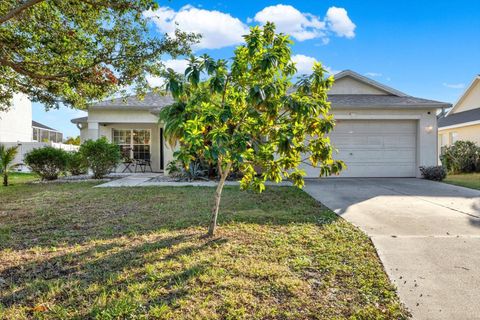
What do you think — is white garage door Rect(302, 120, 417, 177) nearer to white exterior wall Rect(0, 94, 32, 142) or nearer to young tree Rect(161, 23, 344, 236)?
young tree Rect(161, 23, 344, 236)

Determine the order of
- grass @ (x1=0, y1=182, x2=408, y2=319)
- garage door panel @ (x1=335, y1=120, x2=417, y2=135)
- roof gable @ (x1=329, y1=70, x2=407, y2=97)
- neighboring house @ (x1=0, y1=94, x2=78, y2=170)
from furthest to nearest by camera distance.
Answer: neighboring house @ (x1=0, y1=94, x2=78, y2=170)
roof gable @ (x1=329, y1=70, x2=407, y2=97)
garage door panel @ (x1=335, y1=120, x2=417, y2=135)
grass @ (x1=0, y1=182, x2=408, y2=319)

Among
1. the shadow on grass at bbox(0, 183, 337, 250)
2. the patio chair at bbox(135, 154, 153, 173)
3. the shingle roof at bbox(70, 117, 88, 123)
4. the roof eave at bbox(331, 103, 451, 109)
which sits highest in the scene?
the roof eave at bbox(331, 103, 451, 109)

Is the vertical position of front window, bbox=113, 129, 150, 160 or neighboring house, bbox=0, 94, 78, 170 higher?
neighboring house, bbox=0, 94, 78, 170

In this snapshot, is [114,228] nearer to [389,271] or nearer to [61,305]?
[61,305]

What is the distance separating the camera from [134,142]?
17.1 metres

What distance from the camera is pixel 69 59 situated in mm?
7594

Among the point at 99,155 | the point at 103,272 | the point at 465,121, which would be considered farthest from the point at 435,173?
the point at 99,155

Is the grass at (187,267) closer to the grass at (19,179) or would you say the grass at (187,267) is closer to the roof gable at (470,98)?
the grass at (19,179)

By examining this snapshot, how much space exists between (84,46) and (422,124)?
12831 millimetres

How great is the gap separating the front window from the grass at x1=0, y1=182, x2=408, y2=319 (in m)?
10.5


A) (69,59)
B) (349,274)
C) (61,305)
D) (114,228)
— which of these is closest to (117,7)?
(69,59)

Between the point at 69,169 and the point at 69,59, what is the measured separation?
7726mm

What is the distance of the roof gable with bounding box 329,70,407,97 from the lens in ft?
47.6

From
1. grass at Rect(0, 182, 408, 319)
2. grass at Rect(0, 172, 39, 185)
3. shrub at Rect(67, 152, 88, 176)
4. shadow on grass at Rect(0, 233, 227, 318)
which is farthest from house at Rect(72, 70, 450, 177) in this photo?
shadow on grass at Rect(0, 233, 227, 318)
